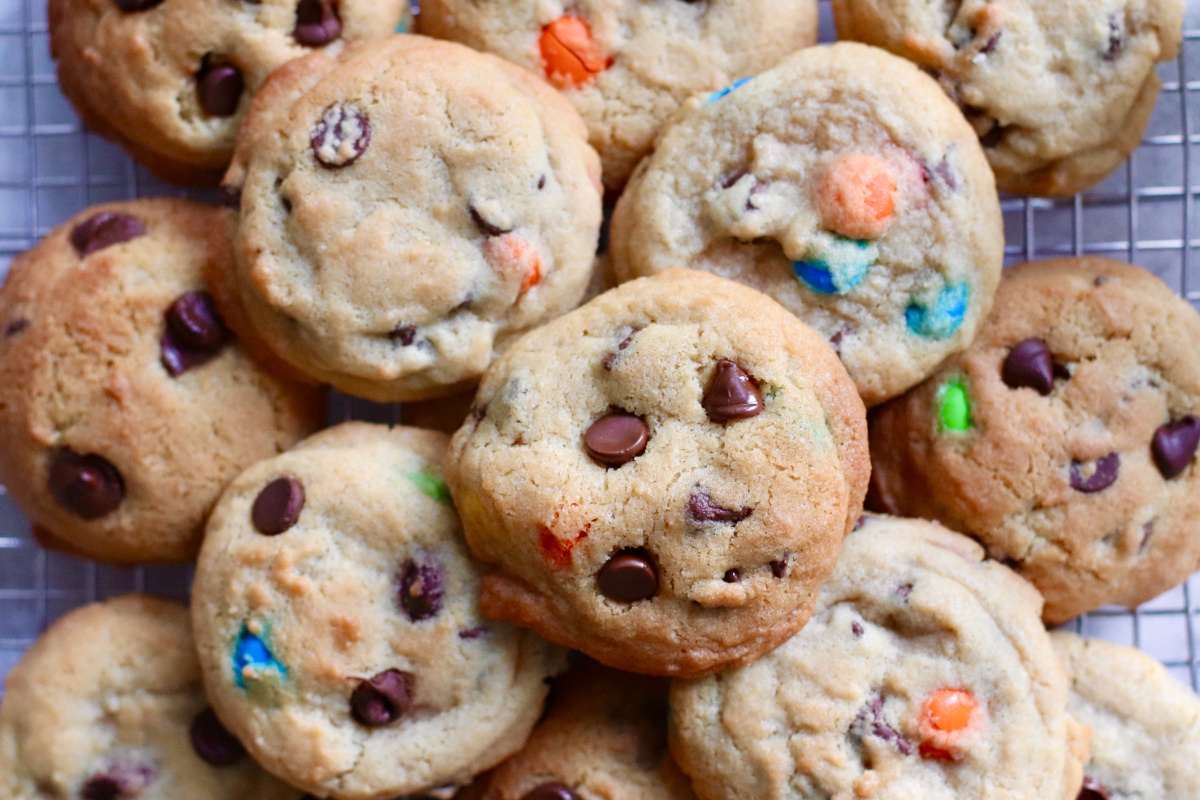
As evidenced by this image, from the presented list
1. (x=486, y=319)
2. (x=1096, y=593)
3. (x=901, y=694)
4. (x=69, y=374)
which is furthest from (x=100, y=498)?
(x=1096, y=593)

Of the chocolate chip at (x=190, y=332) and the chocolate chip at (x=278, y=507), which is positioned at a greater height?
the chocolate chip at (x=190, y=332)

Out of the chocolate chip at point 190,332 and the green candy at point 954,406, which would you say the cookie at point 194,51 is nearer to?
the chocolate chip at point 190,332

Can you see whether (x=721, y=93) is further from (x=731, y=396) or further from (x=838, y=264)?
(x=731, y=396)

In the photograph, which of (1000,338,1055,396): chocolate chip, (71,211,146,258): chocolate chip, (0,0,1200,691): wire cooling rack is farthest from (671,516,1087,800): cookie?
(71,211,146,258): chocolate chip

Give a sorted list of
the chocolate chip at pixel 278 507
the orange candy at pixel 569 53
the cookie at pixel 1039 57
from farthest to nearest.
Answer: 1. the orange candy at pixel 569 53
2. the cookie at pixel 1039 57
3. the chocolate chip at pixel 278 507

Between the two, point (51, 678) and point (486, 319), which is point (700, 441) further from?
point (51, 678)

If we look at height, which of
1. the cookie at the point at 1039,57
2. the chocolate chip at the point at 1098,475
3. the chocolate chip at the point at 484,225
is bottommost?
the chocolate chip at the point at 1098,475

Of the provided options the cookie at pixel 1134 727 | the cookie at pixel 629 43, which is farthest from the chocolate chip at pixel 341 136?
the cookie at pixel 1134 727
